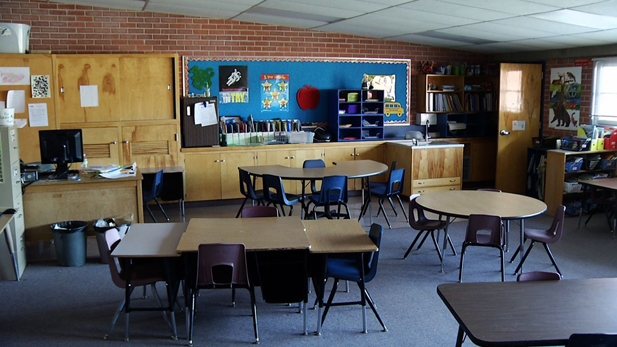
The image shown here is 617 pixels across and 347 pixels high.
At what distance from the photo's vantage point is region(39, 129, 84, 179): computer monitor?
255 inches

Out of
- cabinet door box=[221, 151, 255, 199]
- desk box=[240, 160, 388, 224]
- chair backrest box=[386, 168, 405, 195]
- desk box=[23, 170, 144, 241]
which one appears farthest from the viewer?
cabinet door box=[221, 151, 255, 199]

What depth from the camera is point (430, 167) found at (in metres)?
9.05

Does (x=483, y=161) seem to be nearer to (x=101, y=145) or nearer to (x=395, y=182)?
(x=395, y=182)

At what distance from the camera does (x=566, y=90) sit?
358 inches

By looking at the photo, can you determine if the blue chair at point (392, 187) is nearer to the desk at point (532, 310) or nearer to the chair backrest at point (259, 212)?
the chair backrest at point (259, 212)

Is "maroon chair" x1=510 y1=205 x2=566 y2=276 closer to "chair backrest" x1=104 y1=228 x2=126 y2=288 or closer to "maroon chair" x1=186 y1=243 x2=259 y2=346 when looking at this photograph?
"maroon chair" x1=186 y1=243 x2=259 y2=346

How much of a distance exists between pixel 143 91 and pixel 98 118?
0.75 m

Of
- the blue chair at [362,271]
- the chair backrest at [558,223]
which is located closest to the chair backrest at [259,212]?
the blue chair at [362,271]

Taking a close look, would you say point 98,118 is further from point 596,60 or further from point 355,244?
point 596,60

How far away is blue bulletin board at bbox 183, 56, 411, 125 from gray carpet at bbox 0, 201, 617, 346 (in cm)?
372

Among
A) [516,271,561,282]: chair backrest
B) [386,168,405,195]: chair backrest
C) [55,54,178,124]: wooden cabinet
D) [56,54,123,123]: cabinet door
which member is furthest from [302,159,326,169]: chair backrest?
[516,271,561,282]: chair backrest

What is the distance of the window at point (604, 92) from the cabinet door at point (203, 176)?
591cm

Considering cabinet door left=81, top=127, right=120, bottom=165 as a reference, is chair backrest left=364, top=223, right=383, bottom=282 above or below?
below

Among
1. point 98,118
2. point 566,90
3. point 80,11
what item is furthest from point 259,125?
point 566,90
